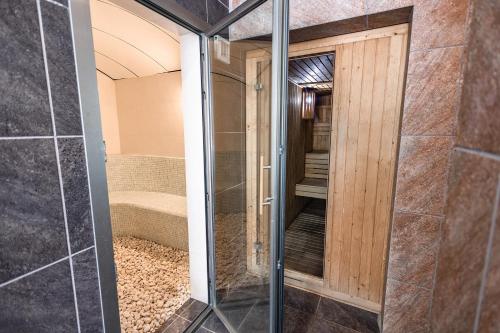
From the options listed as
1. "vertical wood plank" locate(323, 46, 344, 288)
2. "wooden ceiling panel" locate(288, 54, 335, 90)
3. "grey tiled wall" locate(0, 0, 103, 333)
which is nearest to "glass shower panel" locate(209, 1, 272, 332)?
"vertical wood plank" locate(323, 46, 344, 288)

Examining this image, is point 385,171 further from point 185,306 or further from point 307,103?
point 307,103

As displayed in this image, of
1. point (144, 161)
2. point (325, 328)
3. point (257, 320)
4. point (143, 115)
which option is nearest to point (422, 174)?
point (325, 328)

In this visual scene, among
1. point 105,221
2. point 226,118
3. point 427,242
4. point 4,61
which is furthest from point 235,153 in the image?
point 427,242

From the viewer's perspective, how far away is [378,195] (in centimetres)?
172

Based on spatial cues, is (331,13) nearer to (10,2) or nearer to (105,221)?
(10,2)

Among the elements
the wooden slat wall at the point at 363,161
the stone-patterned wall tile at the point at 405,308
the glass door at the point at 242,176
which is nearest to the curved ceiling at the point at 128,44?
the glass door at the point at 242,176

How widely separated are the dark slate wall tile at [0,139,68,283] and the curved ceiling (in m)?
1.52

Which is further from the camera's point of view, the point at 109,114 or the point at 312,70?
the point at 109,114

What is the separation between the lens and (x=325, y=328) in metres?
1.68

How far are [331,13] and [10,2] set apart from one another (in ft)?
5.27

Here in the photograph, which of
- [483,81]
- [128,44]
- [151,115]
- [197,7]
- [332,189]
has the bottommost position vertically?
[332,189]

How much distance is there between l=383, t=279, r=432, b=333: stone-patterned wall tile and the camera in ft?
4.86

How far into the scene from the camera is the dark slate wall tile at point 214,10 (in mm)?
1533

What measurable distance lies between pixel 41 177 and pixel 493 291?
43.7 inches
